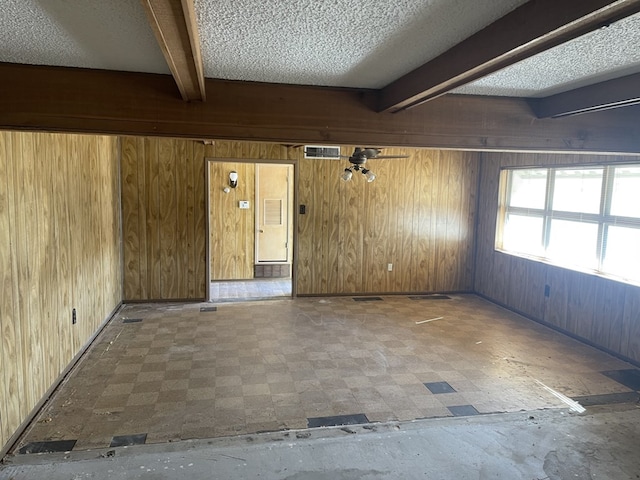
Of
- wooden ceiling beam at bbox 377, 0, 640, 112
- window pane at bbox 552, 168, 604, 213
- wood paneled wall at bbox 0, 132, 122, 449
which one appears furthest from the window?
wood paneled wall at bbox 0, 132, 122, 449

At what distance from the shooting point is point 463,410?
10.4 ft

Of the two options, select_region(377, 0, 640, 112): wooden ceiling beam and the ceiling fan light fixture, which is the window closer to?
the ceiling fan light fixture

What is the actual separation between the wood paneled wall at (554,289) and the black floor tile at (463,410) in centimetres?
214

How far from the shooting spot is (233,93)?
224 centimetres

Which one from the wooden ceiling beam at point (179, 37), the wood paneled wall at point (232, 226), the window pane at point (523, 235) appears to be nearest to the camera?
the wooden ceiling beam at point (179, 37)

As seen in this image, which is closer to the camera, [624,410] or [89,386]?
[624,410]

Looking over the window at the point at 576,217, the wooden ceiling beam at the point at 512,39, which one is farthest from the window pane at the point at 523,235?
the wooden ceiling beam at the point at 512,39

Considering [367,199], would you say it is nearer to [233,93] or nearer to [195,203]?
[195,203]

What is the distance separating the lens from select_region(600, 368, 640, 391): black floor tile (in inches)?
145

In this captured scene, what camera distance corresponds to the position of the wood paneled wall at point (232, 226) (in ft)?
25.3

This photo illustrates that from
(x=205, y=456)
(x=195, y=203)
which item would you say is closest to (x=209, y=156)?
(x=195, y=203)

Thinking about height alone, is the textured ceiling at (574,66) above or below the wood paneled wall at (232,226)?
above

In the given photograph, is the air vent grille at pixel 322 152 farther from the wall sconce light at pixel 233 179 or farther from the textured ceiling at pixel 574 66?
the textured ceiling at pixel 574 66

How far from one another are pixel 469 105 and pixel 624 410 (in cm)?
266
